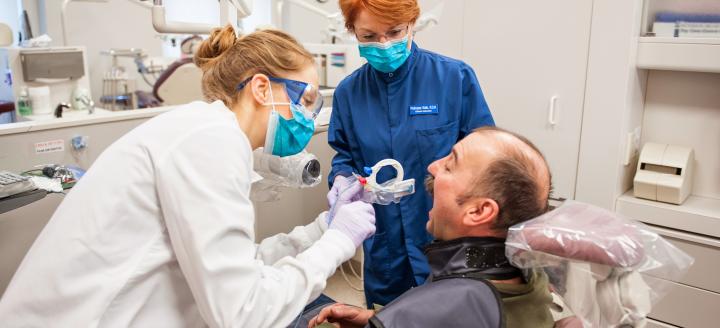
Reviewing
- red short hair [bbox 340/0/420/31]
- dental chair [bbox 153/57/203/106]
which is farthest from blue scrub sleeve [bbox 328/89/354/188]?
dental chair [bbox 153/57/203/106]

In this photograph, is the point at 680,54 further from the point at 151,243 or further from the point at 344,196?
the point at 151,243

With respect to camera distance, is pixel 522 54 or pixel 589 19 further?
pixel 522 54

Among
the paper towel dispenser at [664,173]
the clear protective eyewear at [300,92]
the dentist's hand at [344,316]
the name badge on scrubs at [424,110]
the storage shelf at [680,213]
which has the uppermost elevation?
the clear protective eyewear at [300,92]

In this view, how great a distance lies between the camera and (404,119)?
5.58ft

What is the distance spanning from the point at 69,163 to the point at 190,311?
1.30 meters

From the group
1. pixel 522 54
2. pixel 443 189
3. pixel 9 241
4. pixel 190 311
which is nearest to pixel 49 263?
pixel 190 311

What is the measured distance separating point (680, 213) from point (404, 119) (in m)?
1.35

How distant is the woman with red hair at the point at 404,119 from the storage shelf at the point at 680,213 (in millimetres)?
1061

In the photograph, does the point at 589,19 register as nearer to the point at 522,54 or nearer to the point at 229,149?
the point at 522,54

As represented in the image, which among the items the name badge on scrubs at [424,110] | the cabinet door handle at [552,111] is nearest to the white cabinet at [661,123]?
the cabinet door handle at [552,111]

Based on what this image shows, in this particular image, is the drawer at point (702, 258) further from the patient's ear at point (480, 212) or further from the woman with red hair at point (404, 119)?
the patient's ear at point (480, 212)

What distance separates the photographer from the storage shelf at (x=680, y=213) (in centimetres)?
220

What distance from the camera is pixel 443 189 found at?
127 cm

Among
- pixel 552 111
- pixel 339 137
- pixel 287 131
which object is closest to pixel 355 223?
pixel 287 131
